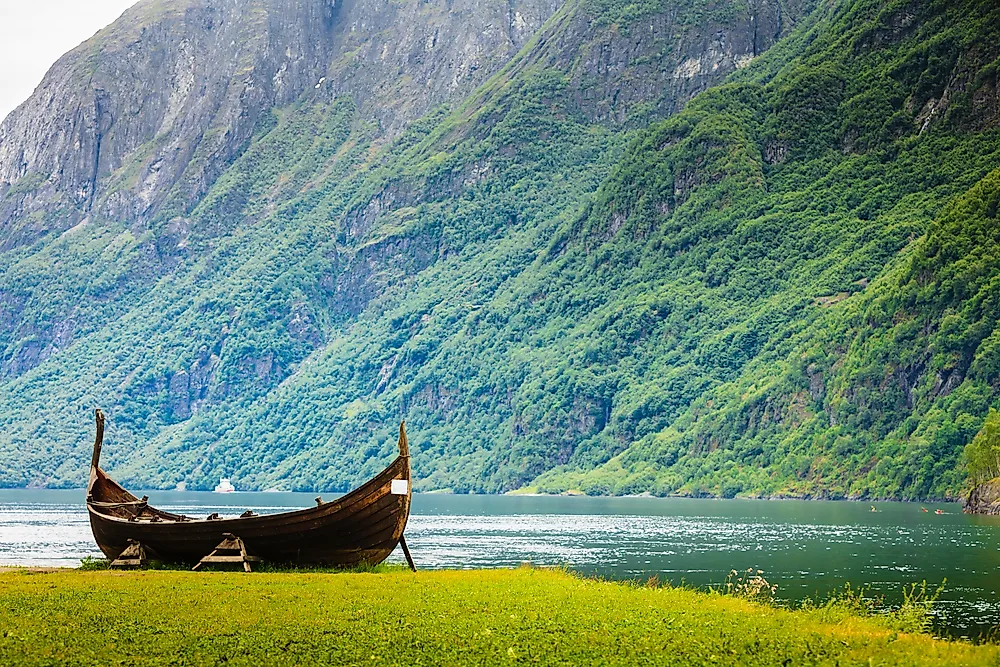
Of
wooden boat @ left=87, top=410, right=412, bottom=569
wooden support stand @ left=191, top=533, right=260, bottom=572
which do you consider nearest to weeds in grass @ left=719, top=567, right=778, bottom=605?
wooden boat @ left=87, top=410, right=412, bottom=569

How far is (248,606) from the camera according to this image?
3309 centimetres

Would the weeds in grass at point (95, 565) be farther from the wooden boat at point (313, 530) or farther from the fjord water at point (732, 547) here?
the fjord water at point (732, 547)

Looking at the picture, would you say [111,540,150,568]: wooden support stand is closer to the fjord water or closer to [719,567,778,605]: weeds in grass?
the fjord water

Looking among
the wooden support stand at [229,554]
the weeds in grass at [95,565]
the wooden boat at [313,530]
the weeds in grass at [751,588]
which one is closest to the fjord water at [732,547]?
the weeds in grass at [751,588]

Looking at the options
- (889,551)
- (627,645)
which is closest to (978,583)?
(889,551)

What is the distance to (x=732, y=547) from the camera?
8631cm

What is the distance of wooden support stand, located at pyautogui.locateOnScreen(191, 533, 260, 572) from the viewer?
43375 mm

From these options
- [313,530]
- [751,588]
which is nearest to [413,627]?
[313,530]

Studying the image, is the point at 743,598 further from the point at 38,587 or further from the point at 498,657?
the point at 38,587

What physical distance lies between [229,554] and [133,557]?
3.79 m

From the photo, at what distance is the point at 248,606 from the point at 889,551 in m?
54.5

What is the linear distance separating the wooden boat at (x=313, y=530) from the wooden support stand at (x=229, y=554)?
15 centimetres

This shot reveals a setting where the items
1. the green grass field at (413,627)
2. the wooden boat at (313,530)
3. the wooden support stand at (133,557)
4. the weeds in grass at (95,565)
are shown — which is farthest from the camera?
the weeds in grass at (95,565)

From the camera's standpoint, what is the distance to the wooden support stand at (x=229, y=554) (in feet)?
142
